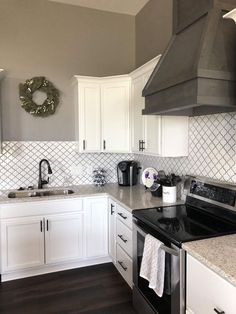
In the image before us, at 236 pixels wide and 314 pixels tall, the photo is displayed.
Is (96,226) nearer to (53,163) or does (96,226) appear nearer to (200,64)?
(53,163)

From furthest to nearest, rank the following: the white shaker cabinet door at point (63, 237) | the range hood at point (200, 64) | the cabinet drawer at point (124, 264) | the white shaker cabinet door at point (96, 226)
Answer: the white shaker cabinet door at point (96, 226)
the white shaker cabinet door at point (63, 237)
the cabinet drawer at point (124, 264)
the range hood at point (200, 64)

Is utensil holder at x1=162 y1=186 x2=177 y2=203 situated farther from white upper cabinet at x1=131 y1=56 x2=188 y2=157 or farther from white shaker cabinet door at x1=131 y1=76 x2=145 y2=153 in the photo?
white shaker cabinet door at x1=131 y1=76 x2=145 y2=153

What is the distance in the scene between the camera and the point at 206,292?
131 centimetres

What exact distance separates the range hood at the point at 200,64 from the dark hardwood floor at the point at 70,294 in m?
1.74

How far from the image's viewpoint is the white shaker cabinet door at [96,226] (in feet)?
9.45

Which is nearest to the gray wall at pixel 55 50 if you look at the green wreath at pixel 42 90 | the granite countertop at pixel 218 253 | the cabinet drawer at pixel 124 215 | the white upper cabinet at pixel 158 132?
the green wreath at pixel 42 90

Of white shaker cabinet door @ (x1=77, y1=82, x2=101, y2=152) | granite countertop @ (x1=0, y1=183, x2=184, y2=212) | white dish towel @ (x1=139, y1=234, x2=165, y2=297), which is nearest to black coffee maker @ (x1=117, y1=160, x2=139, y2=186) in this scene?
granite countertop @ (x1=0, y1=183, x2=184, y2=212)

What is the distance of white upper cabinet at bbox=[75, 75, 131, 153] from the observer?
10.1ft

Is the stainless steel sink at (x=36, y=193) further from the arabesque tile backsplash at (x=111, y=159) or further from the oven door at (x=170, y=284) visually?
the oven door at (x=170, y=284)

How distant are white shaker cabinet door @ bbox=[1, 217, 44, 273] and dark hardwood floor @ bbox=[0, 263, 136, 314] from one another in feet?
0.64

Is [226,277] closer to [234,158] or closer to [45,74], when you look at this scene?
[234,158]

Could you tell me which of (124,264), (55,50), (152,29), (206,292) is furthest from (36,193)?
(152,29)

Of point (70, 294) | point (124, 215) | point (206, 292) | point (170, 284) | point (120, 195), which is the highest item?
point (120, 195)

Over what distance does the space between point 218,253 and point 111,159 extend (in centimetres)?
228
